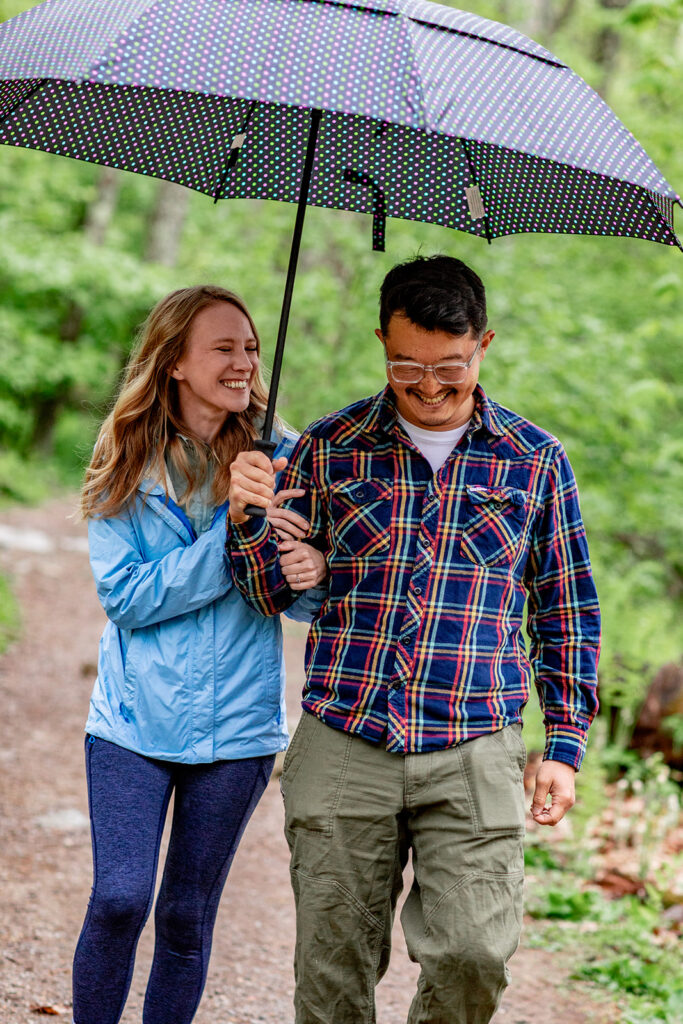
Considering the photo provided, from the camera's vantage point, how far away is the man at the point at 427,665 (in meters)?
2.63

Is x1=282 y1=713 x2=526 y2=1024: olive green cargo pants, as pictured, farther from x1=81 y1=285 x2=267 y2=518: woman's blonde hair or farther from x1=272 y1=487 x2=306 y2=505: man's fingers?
x1=81 y1=285 x2=267 y2=518: woman's blonde hair

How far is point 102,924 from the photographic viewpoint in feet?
8.89

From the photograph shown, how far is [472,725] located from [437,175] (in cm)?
161

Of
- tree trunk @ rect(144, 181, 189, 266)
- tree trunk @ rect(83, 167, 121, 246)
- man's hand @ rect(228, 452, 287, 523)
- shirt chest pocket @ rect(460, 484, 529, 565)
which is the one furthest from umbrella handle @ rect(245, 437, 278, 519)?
tree trunk @ rect(83, 167, 121, 246)

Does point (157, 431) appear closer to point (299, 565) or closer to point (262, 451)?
point (262, 451)

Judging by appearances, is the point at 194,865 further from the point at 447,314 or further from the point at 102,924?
the point at 447,314

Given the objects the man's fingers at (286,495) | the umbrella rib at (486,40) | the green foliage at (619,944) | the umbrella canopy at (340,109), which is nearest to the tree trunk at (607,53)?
the green foliage at (619,944)

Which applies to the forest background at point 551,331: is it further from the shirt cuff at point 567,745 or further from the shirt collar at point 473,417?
the shirt collar at point 473,417

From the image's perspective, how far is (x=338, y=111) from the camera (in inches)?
85.4

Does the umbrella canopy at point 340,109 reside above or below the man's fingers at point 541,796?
above

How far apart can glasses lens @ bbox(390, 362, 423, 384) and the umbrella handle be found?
1.14ft

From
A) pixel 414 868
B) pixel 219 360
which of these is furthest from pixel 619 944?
pixel 219 360

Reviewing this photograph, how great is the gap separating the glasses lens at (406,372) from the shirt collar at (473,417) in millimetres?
130

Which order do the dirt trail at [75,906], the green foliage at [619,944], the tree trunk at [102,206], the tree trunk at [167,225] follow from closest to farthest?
the dirt trail at [75,906]
the green foliage at [619,944]
the tree trunk at [167,225]
the tree trunk at [102,206]
